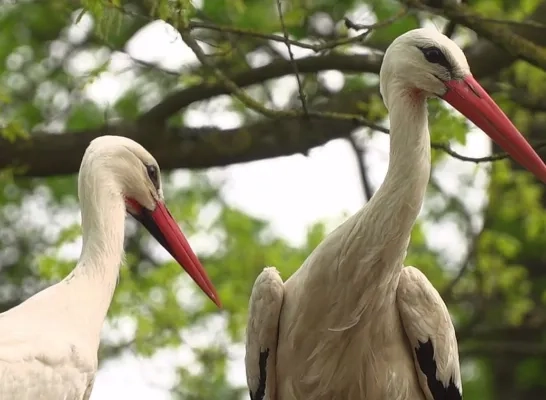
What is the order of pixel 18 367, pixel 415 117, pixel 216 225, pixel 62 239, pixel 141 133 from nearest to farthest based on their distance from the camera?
pixel 18 367, pixel 415 117, pixel 141 133, pixel 62 239, pixel 216 225

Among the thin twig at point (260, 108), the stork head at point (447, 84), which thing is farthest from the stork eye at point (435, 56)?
the thin twig at point (260, 108)

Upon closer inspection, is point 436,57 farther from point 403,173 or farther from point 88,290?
point 88,290

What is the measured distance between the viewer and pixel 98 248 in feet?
17.5

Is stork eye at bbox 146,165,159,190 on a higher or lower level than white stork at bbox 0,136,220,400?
higher

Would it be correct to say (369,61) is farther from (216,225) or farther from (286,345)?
(216,225)

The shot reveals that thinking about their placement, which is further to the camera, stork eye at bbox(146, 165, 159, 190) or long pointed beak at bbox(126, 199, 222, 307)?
long pointed beak at bbox(126, 199, 222, 307)

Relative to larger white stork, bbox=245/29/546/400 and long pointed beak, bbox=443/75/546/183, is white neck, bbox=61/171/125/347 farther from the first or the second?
long pointed beak, bbox=443/75/546/183

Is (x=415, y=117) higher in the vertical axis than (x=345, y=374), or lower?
higher

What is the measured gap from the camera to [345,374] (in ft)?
17.9

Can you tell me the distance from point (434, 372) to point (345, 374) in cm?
43

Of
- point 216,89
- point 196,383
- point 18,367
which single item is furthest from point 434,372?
point 196,383

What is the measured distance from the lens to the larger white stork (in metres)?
5.08

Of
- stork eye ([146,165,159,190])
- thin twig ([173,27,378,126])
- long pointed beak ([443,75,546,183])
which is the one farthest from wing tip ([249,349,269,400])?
long pointed beak ([443,75,546,183])

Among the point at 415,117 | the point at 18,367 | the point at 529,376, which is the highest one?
the point at 529,376
